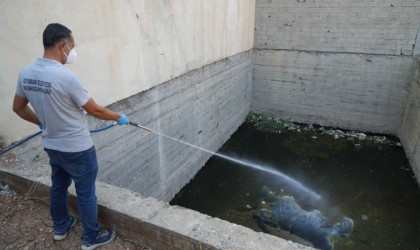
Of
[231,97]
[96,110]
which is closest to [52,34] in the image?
[96,110]

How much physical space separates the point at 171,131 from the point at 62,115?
10.5 ft

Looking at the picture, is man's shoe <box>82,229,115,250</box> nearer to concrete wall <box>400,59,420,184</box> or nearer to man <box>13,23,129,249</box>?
man <box>13,23,129,249</box>

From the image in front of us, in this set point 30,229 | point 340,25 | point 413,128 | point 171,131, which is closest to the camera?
point 30,229

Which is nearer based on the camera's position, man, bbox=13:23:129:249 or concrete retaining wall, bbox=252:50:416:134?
man, bbox=13:23:129:249

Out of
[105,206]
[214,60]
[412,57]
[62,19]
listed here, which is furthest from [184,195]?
[412,57]

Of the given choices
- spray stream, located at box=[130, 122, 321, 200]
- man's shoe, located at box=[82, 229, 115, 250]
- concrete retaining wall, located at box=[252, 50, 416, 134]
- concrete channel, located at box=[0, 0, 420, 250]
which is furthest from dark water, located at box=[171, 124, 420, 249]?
man's shoe, located at box=[82, 229, 115, 250]

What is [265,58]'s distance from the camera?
28.6ft

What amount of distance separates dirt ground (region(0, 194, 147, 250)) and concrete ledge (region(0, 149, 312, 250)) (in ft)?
0.31

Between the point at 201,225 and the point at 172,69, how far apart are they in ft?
10.2

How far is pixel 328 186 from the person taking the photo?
5.96 m

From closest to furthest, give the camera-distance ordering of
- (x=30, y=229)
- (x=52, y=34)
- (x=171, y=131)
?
1. (x=52, y=34)
2. (x=30, y=229)
3. (x=171, y=131)

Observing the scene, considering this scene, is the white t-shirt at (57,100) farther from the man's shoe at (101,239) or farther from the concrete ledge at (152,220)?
the man's shoe at (101,239)

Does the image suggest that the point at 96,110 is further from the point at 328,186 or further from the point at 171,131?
the point at 328,186

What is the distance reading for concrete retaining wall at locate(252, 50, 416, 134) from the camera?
7.75 meters
